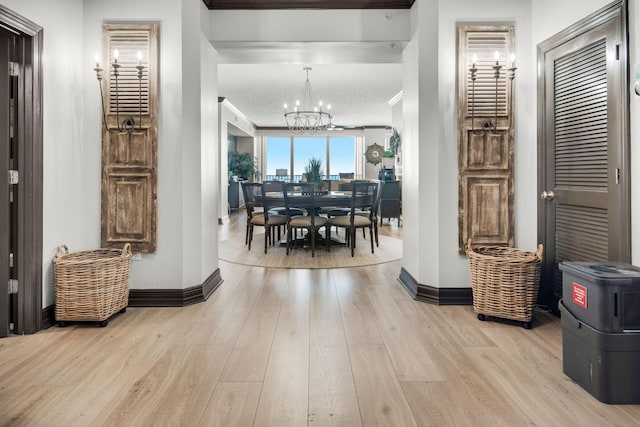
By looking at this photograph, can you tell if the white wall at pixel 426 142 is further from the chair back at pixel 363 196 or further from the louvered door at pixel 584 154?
the chair back at pixel 363 196

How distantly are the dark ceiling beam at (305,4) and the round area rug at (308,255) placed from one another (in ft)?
8.51

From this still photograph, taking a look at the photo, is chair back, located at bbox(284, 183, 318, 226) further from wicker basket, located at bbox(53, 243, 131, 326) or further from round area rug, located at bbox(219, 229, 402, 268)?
wicker basket, located at bbox(53, 243, 131, 326)

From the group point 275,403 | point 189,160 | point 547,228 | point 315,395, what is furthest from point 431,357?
point 189,160

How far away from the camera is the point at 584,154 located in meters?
2.89

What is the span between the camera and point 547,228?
3.26 meters

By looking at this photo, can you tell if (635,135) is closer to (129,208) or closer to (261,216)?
(129,208)

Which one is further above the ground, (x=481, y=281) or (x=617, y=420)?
(x=481, y=281)

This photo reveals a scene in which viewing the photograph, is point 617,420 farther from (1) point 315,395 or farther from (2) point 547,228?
(2) point 547,228

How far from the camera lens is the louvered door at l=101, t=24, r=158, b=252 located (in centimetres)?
336

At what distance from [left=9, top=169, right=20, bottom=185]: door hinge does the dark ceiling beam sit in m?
2.04

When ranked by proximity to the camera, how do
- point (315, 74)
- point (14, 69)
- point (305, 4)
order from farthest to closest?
point (315, 74) → point (305, 4) → point (14, 69)

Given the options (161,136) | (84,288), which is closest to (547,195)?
(161,136)

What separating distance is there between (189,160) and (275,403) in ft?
7.04

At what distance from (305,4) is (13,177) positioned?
257cm
